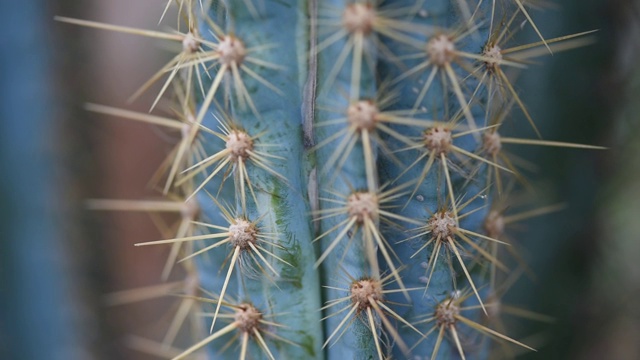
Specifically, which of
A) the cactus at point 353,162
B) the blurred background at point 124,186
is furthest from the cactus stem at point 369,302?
the blurred background at point 124,186

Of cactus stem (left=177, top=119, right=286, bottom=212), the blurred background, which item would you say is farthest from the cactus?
the blurred background

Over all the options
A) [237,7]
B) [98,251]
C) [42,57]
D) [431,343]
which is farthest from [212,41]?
[98,251]

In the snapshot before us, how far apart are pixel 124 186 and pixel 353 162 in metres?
2.04

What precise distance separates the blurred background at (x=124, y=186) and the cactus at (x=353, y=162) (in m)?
0.42

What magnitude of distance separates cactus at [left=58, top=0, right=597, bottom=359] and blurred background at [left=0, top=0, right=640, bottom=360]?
0.42 meters

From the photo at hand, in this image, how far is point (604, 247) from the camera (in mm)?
1728

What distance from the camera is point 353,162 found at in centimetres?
91

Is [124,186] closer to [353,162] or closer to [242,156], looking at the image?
[242,156]

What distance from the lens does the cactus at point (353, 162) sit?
0.89 metres

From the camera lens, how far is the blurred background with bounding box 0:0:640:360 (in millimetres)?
1548

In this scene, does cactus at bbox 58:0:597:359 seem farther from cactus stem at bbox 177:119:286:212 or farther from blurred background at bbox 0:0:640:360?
blurred background at bbox 0:0:640:360

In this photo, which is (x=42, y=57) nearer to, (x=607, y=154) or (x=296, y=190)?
(x=296, y=190)

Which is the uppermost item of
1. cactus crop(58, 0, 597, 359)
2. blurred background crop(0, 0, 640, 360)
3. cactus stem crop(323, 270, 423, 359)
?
blurred background crop(0, 0, 640, 360)

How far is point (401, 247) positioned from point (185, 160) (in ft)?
1.50
